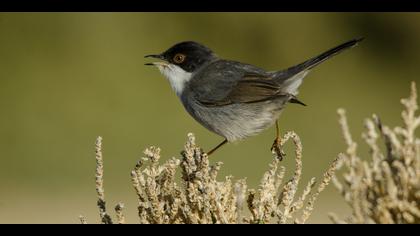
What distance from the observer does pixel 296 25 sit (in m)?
16.0

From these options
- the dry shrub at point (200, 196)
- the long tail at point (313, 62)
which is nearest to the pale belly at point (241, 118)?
the long tail at point (313, 62)

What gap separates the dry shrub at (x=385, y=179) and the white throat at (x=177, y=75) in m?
3.07

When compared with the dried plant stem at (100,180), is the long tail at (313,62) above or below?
above

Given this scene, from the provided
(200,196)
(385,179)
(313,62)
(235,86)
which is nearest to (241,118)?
(235,86)

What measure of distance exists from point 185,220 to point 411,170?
108 cm

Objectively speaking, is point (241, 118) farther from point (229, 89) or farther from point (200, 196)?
point (200, 196)

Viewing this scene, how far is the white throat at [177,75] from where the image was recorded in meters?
5.75

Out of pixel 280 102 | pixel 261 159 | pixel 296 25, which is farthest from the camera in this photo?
pixel 296 25

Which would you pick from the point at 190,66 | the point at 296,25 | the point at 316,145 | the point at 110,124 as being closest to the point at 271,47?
the point at 296,25

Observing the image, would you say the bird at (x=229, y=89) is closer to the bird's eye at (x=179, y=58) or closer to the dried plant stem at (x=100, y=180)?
the bird's eye at (x=179, y=58)

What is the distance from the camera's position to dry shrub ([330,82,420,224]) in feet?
8.72

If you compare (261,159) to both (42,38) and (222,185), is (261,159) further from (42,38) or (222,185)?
(222,185)

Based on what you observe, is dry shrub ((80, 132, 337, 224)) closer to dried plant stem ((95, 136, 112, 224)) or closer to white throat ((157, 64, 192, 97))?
dried plant stem ((95, 136, 112, 224))

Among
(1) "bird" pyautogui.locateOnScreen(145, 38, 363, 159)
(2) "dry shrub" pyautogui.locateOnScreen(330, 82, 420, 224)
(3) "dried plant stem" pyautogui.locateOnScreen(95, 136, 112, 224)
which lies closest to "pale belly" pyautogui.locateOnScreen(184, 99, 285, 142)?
(1) "bird" pyautogui.locateOnScreen(145, 38, 363, 159)
